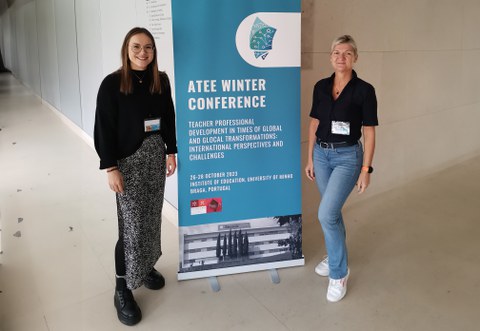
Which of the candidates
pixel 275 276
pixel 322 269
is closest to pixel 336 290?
pixel 322 269

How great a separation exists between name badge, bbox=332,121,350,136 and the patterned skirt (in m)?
0.98

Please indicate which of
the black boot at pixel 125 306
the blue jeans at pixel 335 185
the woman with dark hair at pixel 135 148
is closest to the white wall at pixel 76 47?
the woman with dark hair at pixel 135 148

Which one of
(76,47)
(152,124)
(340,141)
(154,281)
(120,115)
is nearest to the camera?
(120,115)

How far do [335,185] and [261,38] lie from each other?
1.01m

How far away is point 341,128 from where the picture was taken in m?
2.17

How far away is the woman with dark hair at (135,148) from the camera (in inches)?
76.6

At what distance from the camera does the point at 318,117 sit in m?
2.32

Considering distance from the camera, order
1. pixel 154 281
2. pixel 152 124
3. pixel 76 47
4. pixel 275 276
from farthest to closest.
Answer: pixel 76 47
pixel 275 276
pixel 154 281
pixel 152 124

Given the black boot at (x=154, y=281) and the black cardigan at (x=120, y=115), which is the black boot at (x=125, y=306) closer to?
the black boot at (x=154, y=281)

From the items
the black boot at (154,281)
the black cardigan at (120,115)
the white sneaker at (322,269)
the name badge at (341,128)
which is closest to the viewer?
the black cardigan at (120,115)

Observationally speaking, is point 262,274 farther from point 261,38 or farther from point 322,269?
point 261,38

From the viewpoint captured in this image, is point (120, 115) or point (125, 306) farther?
point (125, 306)

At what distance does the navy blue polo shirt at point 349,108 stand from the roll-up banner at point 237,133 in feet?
0.99

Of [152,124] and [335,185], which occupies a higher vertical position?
[152,124]
